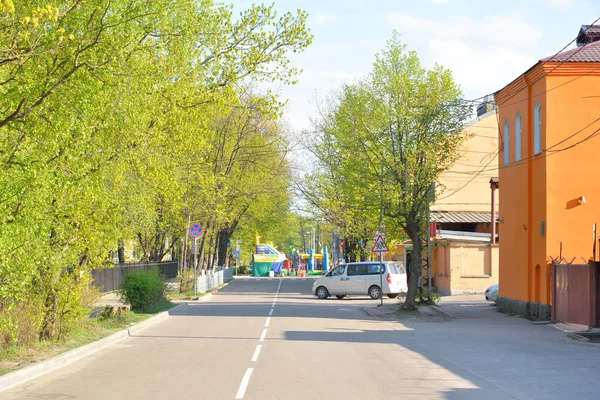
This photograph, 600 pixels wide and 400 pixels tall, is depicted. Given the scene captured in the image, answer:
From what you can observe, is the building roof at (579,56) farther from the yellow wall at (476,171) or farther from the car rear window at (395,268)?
the yellow wall at (476,171)

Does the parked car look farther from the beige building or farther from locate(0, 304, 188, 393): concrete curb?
locate(0, 304, 188, 393): concrete curb

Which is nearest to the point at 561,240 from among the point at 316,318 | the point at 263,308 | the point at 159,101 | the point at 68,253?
the point at 316,318

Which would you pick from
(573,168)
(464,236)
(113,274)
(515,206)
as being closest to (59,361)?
(573,168)

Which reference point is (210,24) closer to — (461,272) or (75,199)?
(75,199)

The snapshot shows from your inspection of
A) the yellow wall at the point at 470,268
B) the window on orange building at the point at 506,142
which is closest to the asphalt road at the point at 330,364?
the window on orange building at the point at 506,142

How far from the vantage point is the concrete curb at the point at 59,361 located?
11.6 metres

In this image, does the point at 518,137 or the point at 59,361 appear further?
the point at 518,137

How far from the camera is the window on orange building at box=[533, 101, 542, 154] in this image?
2533 cm

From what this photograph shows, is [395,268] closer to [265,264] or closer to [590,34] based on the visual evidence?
[590,34]

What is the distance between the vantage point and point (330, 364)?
46.0 feet

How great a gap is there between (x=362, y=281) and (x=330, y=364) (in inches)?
948

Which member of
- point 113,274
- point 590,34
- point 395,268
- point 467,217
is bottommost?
point 113,274

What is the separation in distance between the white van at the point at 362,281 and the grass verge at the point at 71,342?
14.4m

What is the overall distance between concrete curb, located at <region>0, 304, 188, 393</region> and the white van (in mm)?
17985
